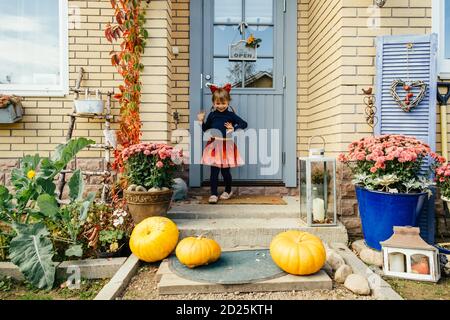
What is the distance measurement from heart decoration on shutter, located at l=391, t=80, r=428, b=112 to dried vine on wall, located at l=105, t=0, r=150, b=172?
246cm

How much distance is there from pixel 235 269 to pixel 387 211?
4.30 ft

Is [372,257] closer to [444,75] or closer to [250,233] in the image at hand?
[250,233]

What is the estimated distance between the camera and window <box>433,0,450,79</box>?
10.3 feet

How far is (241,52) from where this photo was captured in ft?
13.5

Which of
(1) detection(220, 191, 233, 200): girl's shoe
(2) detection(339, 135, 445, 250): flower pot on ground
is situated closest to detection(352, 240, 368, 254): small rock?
(2) detection(339, 135, 445, 250): flower pot on ground

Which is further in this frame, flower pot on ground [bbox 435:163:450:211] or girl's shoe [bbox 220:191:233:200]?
girl's shoe [bbox 220:191:233:200]

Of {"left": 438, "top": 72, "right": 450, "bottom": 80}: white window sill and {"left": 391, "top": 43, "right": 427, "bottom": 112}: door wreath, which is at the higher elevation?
{"left": 438, "top": 72, "right": 450, "bottom": 80}: white window sill

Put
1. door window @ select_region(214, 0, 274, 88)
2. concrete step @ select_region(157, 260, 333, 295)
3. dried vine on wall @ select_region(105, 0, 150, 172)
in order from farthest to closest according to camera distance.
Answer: door window @ select_region(214, 0, 274, 88) → dried vine on wall @ select_region(105, 0, 150, 172) → concrete step @ select_region(157, 260, 333, 295)

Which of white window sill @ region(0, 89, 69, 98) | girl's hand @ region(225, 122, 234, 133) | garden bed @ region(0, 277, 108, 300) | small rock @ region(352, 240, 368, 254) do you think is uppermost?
white window sill @ region(0, 89, 69, 98)

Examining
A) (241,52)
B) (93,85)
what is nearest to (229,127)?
(241,52)

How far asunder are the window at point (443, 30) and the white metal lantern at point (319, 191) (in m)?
1.54

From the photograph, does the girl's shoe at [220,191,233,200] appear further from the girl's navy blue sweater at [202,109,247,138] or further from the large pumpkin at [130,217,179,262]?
the large pumpkin at [130,217,179,262]

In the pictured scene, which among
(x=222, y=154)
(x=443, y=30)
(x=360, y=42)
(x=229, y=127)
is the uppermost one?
(x=443, y=30)
